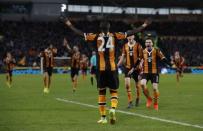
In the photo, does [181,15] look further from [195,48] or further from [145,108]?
[145,108]

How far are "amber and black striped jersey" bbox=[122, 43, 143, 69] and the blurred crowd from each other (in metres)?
44.4

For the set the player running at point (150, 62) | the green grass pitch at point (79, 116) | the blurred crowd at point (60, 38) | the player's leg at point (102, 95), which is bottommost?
the green grass pitch at point (79, 116)

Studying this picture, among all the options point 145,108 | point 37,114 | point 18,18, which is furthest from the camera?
point 18,18

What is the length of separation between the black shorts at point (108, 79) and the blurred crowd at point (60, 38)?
4959 centimetres

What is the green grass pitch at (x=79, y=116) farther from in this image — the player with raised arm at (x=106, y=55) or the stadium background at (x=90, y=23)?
the stadium background at (x=90, y=23)

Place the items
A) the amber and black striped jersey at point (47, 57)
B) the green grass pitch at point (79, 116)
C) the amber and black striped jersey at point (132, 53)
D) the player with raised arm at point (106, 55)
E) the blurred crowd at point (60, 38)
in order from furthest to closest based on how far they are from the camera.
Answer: the blurred crowd at point (60, 38), the amber and black striped jersey at point (47, 57), the amber and black striped jersey at point (132, 53), the player with raised arm at point (106, 55), the green grass pitch at point (79, 116)

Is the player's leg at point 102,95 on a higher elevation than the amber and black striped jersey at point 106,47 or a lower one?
lower

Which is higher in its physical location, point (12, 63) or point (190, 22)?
point (190, 22)

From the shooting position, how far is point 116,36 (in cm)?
1455

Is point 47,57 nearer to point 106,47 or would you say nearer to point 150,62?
point 150,62

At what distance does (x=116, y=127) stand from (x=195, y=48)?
2478 inches

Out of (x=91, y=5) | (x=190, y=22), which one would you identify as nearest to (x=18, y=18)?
→ (x=91, y=5)

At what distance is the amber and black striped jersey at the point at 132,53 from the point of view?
65.7 ft

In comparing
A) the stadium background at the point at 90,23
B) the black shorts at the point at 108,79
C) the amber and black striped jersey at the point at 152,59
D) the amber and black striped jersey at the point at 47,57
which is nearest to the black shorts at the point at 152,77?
the amber and black striped jersey at the point at 152,59
